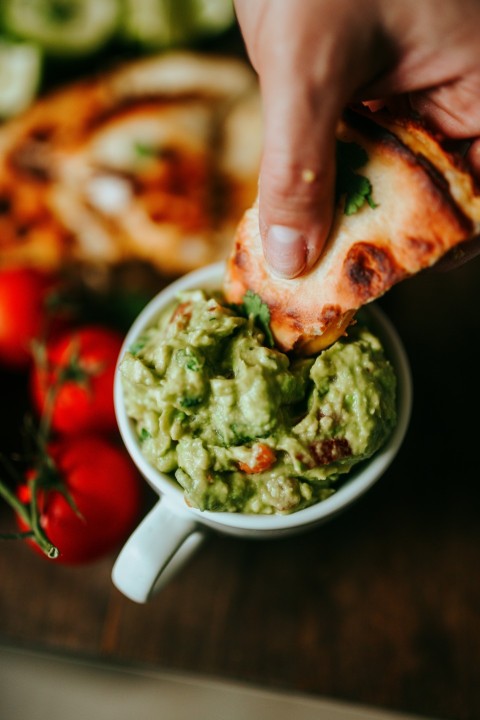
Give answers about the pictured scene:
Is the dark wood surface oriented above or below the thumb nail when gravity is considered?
below

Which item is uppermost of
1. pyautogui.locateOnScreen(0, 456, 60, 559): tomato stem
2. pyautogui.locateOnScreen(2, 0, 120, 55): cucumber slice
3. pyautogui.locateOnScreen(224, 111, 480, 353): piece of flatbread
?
pyautogui.locateOnScreen(2, 0, 120, 55): cucumber slice

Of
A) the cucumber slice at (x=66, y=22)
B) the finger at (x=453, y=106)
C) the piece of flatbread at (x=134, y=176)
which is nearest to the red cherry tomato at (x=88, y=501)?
the piece of flatbread at (x=134, y=176)

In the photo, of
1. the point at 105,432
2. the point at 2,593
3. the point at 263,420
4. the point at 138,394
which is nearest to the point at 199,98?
the point at 105,432

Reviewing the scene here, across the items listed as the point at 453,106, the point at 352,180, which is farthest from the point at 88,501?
the point at 453,106

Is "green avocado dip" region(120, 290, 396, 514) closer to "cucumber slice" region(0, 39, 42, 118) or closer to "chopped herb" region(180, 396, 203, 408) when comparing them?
"chopped herb" region(180, 396, 203, 408)

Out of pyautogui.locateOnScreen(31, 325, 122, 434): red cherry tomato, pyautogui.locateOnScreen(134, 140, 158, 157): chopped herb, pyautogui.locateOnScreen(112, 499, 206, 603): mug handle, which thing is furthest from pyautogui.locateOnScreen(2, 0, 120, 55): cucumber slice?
pyautogui.locateOnScreen(112, 499, 206, 603): mug handle

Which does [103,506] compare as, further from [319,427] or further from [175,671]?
[319,427]

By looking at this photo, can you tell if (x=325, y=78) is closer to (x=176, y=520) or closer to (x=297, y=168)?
(x=297, y=168)
